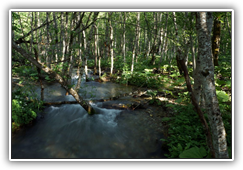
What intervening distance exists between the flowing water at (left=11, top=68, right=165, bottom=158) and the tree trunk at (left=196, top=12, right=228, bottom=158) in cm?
222

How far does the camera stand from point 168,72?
15.8 m

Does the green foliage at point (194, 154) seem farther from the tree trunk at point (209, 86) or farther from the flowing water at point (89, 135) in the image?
the flowing water at point (89, 135)

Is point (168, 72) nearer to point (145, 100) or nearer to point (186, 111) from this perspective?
point (145, 100)

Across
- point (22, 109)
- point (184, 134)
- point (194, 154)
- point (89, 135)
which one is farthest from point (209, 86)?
point (22, 109)

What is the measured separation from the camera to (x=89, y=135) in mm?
5977

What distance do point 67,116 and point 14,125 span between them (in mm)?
2208

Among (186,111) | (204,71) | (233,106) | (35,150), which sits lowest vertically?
(35,150)

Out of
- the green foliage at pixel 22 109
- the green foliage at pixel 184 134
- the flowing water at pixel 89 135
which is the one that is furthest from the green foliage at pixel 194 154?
the green foliage at pixel 22 109

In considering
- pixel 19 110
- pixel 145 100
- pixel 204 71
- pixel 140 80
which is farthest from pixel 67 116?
pixel 140 80

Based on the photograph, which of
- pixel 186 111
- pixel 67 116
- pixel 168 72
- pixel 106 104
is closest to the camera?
pixel 186 111

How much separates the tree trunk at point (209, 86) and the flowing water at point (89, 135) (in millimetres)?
2220

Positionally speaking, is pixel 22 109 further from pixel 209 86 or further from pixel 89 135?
pixel 209 86

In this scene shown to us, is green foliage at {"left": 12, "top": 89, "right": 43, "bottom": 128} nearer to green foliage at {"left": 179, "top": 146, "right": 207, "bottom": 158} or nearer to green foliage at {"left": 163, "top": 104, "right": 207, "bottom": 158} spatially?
A: green foliage at {"left": 163, "top": 104, "right": 207, "bottom": 158}

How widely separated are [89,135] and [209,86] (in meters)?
4.79
